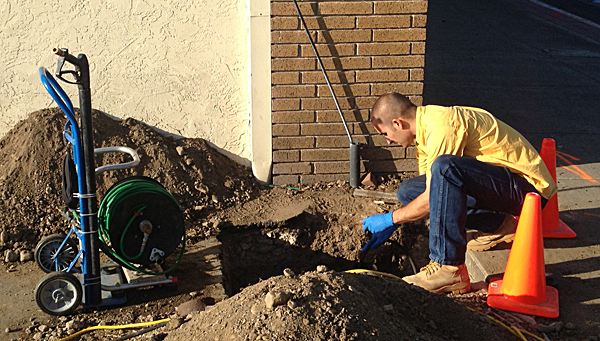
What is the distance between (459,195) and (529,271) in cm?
61

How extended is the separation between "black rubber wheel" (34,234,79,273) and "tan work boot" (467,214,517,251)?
288 centimetres

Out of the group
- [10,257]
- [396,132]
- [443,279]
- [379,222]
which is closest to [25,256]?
[10,257]

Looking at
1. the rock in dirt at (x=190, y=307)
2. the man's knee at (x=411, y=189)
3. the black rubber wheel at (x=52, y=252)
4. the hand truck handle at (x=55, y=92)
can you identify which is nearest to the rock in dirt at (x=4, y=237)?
the black rubber wheel at (x=52, y=252)

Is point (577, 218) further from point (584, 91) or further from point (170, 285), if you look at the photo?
point (584, 91)

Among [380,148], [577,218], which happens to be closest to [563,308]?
[577,218]

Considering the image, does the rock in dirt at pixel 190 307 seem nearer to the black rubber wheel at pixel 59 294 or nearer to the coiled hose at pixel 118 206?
the coiled hose at pixel 118 206

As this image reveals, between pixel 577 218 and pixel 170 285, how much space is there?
3231 millimetres

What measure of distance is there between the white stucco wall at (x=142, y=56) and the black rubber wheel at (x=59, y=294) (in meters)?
2.04

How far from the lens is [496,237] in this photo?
Answer: 4301 mm

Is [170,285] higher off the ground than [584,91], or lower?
lower

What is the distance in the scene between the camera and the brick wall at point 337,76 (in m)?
5.16

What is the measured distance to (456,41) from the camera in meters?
10.9

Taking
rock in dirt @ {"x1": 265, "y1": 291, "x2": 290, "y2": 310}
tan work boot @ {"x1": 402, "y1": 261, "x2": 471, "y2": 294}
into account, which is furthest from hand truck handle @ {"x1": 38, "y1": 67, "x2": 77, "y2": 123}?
tan work boot @ {"x1": 402, "y1": 261, "x2": 471, "y2": 294}

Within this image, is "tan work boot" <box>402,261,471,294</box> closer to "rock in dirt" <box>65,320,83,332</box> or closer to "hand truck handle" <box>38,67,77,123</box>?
"rock in dirt" <box>65,320,83,332</box>
